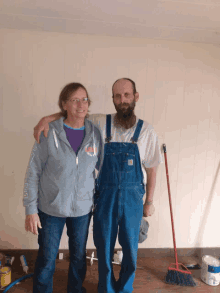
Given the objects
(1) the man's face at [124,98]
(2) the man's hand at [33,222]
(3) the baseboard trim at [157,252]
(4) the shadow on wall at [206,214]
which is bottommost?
(3) the baseboard trim at [157,252]

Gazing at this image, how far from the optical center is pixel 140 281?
203cm

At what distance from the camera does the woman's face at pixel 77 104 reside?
1.51 meters

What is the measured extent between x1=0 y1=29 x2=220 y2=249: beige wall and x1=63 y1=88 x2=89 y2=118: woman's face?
605mm

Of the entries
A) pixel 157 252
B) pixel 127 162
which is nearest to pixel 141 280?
pixel 157 252

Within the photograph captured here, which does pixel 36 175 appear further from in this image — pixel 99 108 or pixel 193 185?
pixel 193 185

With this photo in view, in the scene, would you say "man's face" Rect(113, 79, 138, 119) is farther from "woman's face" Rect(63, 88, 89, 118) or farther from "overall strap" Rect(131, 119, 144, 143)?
"woman's face" Rect(63, 88, 89, 118)

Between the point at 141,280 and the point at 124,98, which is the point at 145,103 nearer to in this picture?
the point at 124,98

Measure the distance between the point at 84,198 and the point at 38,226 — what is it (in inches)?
14.2

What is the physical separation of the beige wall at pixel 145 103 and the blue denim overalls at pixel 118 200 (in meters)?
0.65

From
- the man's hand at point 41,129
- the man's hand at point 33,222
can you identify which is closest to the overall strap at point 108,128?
the man's hand at point 41,129

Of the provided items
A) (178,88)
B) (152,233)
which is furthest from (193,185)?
(178,88)

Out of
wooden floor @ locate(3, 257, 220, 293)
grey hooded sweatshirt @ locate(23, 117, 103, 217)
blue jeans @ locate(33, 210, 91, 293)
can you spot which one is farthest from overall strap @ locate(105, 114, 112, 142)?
wooden floor @ locate(3, 257, 220, 293)

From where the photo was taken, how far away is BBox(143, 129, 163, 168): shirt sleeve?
5.62ft

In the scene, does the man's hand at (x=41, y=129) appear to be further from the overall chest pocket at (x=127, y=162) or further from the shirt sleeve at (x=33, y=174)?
the overall chest pocket at (x=127, y=162)
